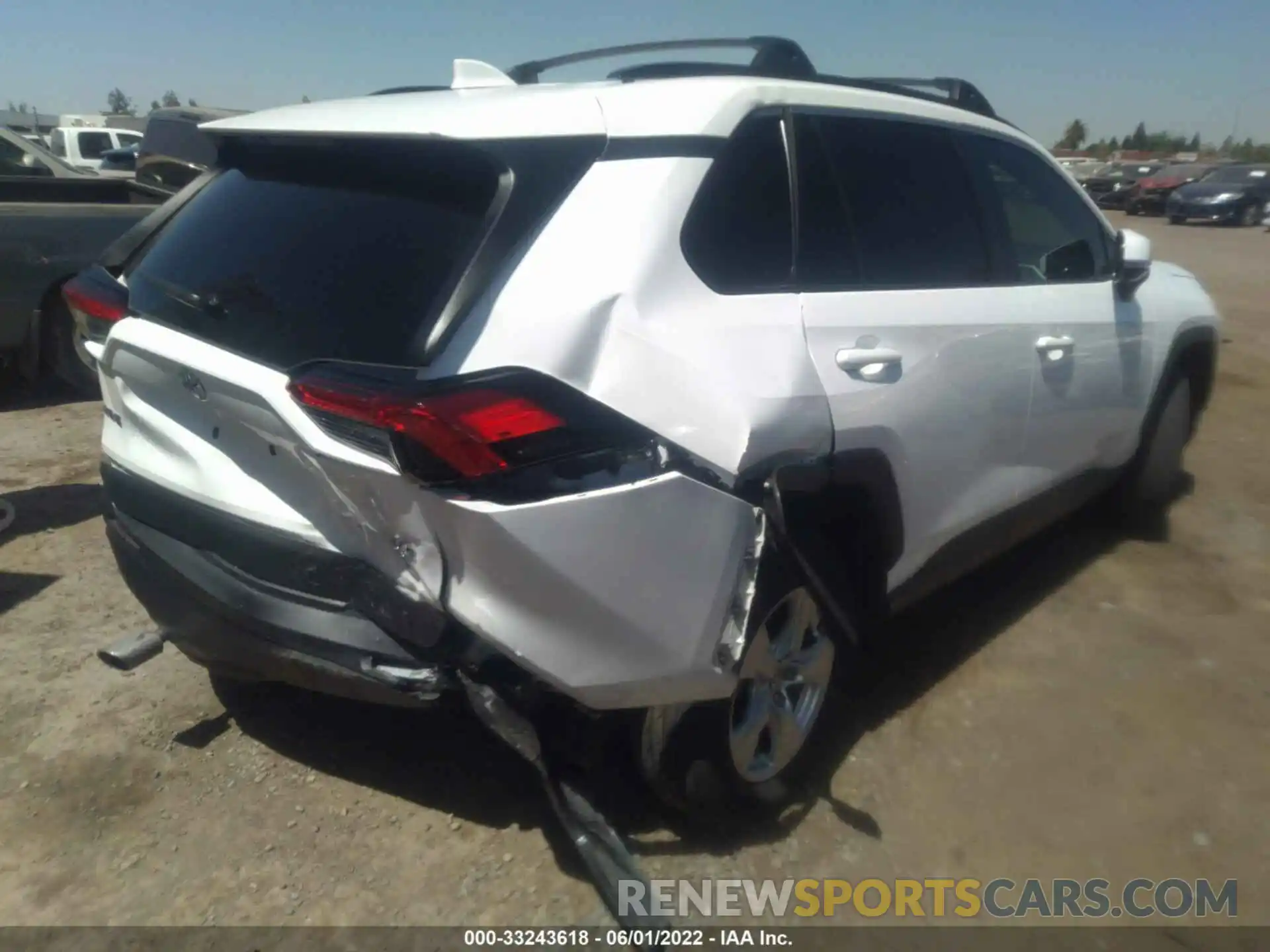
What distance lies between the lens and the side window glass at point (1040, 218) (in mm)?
3750

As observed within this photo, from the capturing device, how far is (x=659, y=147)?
2.48 metres

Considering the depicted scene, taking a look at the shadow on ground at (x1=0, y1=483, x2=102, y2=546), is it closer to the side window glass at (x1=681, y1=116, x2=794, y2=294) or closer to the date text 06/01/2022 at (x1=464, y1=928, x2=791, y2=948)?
the date text 06/01/2022 at (x1=464, y1=928, x2=791, y2=948)

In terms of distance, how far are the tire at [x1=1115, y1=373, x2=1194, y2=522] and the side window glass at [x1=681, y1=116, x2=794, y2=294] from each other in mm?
2732

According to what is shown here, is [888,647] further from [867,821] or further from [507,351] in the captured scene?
[507,351]

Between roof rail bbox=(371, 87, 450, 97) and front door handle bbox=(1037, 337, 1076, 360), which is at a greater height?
roof rail bbox=(371, 87, 450, 97)

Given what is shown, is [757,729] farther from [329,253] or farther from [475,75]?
[475,75]

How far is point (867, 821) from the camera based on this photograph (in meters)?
2.90

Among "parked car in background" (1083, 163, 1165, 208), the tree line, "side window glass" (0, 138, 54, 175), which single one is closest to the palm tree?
the tree line

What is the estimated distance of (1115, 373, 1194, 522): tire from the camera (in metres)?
4.85

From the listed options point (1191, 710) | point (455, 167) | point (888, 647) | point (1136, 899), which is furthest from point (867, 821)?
point (455, 167)

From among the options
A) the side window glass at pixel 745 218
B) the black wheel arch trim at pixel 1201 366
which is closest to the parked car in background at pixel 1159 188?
the black wheel arch trim at pixel 1201 366

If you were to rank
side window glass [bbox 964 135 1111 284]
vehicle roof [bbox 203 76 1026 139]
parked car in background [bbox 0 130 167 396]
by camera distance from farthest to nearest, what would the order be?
parked car in background [bbox 0 130 167 396] < side window glass [bbox 964 135 1111 284] < vehicle roof [bbox 203 76 1026 139]

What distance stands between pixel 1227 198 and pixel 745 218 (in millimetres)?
Result: 28272

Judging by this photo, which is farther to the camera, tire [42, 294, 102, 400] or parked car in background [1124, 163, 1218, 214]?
parked car in background [1124, 163, 1218, 214]
